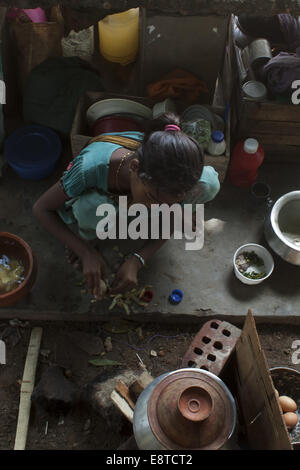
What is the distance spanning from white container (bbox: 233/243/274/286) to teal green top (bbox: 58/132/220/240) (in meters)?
0.61

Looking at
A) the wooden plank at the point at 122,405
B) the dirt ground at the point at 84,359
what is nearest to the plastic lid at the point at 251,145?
the dirt ground at the point at 84,359

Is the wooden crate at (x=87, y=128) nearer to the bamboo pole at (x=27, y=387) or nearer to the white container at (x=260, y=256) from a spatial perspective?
the white container at (x=260, y=256)

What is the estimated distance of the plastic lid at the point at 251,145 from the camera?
358 centimetres

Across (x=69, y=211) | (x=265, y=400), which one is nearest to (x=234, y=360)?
(x=265, y=400)

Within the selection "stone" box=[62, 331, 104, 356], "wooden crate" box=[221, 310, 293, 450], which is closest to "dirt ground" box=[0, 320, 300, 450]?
"stone" box=[62, 331, 104, 356]

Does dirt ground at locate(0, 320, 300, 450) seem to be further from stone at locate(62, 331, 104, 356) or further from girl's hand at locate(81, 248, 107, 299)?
girl's hand at locate(81, 248, 107, 299)

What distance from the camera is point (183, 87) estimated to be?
3.82 meters

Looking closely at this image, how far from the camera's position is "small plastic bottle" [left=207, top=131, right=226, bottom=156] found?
348cm

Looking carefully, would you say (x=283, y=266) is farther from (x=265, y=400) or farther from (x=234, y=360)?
(x=265, y=400)

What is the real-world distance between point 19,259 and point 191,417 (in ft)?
5.57

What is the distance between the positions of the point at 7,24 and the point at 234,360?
126 inches

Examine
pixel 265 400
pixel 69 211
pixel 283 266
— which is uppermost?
pixel 69 211

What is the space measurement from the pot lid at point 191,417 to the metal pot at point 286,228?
1.38 metres

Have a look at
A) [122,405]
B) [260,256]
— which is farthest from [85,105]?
[122,405]
